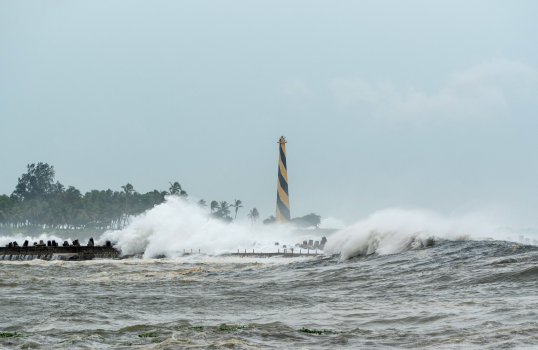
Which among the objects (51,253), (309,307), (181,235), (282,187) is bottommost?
(309,307)

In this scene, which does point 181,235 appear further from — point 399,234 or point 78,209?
point 78,209

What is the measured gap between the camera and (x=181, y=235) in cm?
5825

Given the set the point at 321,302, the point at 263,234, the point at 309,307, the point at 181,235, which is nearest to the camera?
the point at 309,307

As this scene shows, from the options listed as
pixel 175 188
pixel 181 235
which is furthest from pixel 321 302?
pixel 175 188

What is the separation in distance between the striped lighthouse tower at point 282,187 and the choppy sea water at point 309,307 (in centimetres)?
4793

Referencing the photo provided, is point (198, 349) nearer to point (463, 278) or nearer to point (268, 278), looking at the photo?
point (463, 278)

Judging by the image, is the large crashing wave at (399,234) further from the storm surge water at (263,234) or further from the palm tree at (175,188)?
the palm tree at (175,188)

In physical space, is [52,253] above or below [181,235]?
below

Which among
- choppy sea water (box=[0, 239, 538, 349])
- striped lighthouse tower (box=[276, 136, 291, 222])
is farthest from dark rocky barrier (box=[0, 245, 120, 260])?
striped lighthouse tower (box=[276, 136, 291, 222])

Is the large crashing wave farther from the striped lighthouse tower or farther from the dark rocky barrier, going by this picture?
the striped lighthouse tower

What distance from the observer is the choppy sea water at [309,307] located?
10.6 metres

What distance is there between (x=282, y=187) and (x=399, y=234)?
43688 mm

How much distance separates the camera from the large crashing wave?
27.4 m

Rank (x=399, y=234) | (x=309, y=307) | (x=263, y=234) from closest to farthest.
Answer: (x=309, y=307), (x=399, y=234), (x=263, y=234)
